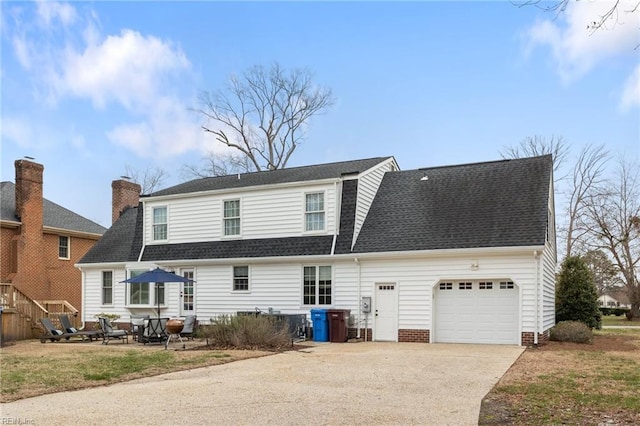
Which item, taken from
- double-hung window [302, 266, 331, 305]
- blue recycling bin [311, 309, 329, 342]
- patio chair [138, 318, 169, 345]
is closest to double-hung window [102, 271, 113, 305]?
patio chair [138, 318, 169, 345]

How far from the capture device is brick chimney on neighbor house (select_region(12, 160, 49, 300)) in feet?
84.8

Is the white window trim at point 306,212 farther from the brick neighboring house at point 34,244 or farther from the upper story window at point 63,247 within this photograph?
the upper story window at point 63,247

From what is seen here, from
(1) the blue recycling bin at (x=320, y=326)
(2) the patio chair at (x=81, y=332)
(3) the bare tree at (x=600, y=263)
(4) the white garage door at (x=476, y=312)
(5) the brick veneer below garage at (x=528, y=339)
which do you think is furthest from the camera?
(3) the bare tree at (x=600, y=263)

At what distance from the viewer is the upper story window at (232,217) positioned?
22.1 metres

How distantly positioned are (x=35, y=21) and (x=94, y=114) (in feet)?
26.4

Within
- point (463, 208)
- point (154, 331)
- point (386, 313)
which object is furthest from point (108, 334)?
point (463, 208)

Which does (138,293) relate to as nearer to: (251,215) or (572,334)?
(251,215)

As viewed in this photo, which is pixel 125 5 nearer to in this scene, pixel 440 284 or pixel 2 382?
pixel 2 382

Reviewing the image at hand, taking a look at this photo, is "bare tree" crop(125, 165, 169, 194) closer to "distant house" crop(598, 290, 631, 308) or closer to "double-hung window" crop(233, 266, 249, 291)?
"double-hung window" crop(233, 266, 249, 291)

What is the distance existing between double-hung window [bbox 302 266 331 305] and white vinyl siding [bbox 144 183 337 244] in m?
1.36

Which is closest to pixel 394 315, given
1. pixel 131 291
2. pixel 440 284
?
pixel 440 284

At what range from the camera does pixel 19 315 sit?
2169cm

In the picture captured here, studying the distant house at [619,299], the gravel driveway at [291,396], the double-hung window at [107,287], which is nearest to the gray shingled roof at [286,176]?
the double-hung window at [107,287]

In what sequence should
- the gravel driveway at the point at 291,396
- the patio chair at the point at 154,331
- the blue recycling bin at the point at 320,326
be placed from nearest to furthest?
the gravel driveway at the point at 291,396, the patio chair at the point at 154,331, the blue recycling bin at the point at 320,326
